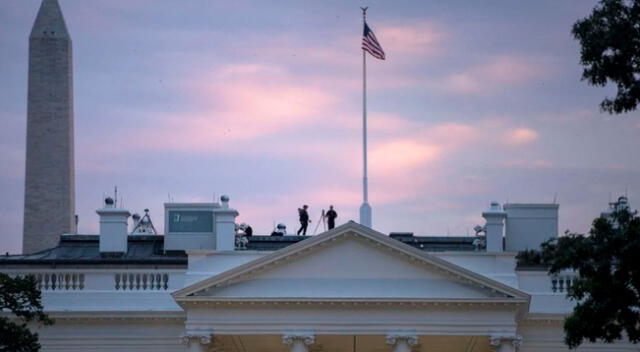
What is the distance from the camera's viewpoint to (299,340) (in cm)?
6266

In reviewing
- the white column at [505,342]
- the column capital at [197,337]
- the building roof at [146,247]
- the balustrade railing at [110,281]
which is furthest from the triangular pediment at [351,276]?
the building roof at [146,247]

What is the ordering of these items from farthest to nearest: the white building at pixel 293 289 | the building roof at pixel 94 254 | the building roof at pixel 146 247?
the building roof at pixel 146 247 → the building roof at pixel 94 254 → the white building at pixel 293 289

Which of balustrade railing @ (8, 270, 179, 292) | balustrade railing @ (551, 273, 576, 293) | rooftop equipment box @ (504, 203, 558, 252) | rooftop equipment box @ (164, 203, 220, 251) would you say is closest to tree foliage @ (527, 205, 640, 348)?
balustrade railing @ (551, 273, 576, 293)

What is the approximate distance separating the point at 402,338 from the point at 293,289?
13.0 ft

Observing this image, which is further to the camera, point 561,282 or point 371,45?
point 371,45

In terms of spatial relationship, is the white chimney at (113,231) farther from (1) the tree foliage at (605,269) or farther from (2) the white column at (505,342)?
(1) the tree foliage at (605,269)

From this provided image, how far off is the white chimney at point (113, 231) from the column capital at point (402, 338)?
1165cm

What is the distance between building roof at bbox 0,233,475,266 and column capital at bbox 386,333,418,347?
23.4 feet

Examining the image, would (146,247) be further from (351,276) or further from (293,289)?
(351,276)

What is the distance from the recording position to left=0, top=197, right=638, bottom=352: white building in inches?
2461

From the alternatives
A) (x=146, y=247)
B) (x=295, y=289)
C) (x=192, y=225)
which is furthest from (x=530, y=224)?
(x=146, y=247)

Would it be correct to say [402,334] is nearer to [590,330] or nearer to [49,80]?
[590,330]

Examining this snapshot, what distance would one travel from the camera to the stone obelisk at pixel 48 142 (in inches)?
3167

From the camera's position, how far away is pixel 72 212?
81.4 m
